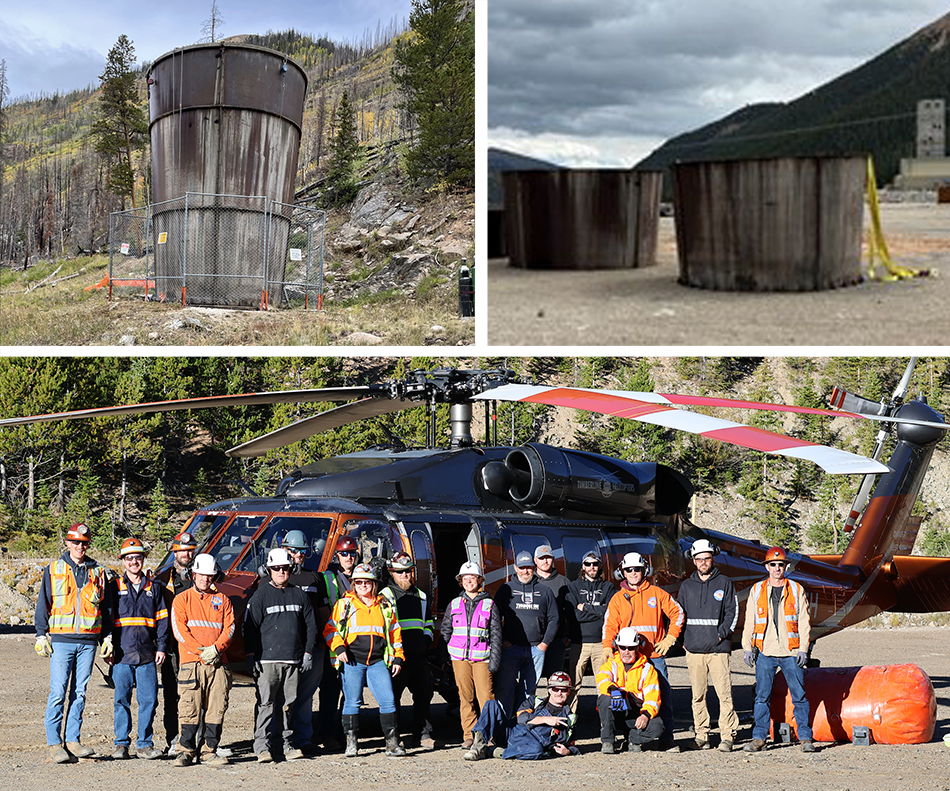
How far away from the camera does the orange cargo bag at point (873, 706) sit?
8.63 meters

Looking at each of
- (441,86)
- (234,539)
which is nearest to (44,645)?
(234,539)

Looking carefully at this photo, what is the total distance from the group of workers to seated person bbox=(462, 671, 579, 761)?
15 mm

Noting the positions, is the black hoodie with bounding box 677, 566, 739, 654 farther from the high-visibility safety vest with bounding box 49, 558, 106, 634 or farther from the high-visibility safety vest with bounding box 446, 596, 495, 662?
the high-visibility safety vest with bounding box 49, 558, 106, 634

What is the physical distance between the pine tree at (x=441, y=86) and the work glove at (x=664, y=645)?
Answer: 67.4 ft

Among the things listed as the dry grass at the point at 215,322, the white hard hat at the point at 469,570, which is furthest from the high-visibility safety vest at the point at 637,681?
the dry grass at the point at 215,322

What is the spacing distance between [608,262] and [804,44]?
3.24 metres

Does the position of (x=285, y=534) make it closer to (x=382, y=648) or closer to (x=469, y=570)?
(x=382, y=648)

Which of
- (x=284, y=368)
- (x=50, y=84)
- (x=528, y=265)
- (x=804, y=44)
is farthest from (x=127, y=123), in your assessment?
(x=804, y=44)

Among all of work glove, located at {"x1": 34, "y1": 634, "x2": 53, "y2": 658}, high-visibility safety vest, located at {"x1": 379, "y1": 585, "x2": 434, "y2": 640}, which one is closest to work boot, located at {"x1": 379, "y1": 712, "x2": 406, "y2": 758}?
high-visibility safety vest, located at {"x1": 379, "y1": 585, "x2": 434, "y2": 640}

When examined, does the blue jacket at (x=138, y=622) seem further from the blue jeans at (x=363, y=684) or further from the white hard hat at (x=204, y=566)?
the blue jeans at (x=363, y=684)

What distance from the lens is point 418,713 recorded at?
8672 millimetres

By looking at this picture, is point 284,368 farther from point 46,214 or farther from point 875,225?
point 875,225

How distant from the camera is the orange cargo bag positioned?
8633mm

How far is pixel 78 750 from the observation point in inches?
316
